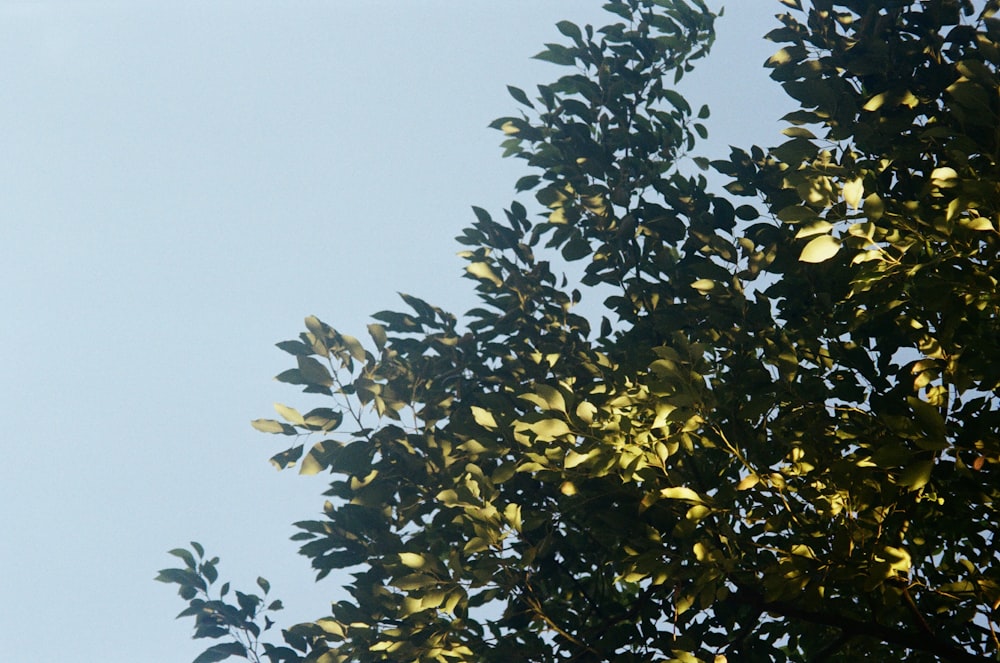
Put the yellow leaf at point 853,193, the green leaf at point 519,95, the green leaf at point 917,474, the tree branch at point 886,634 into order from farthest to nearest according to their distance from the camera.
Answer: the green leaf at point 519,95
the tree branch at point 886,634
the yellow leaf at point 853,193
the green leaf at point 917,474

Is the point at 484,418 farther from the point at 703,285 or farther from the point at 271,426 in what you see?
the point at 703,285

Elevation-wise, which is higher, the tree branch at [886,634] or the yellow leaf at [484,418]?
the yellow leaf at [484,418]

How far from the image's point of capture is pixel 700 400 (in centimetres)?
353

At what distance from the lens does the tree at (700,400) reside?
3.65m

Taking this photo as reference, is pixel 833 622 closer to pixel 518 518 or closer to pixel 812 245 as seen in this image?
pixel 518 518

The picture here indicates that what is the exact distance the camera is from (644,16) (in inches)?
234

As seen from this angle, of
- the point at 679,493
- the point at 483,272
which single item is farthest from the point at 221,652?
the point at 679,493

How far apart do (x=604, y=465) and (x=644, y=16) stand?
139 inches

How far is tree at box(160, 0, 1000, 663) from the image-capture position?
3.65 meters

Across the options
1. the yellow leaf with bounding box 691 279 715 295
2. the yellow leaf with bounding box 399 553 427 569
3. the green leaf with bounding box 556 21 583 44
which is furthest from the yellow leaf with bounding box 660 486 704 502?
the green leaf with bounding box 556 21 583 44

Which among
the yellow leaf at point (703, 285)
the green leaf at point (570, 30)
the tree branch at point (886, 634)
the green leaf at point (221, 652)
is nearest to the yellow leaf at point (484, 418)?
the yellow leaf at point (703, 285)

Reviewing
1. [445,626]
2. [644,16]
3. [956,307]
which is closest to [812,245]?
[956,307]

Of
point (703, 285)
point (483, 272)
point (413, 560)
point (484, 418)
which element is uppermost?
point (483, 272)

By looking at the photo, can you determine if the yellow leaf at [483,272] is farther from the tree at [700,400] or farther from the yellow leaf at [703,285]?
the yellow leaf at [703,285]
